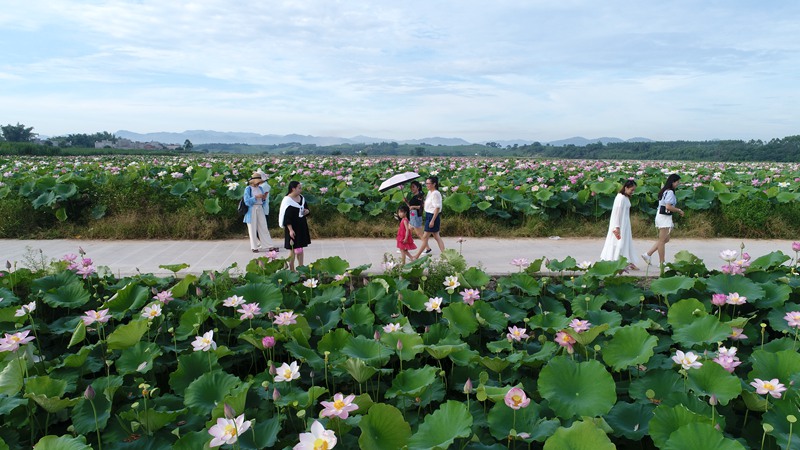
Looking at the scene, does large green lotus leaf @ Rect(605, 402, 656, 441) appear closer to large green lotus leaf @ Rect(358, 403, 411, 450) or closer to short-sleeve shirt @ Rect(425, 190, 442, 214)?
large green lotus leaf @ Rect(358, 403, 411, 450)

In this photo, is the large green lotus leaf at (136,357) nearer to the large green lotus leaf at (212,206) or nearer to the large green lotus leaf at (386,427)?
the large green lotus leaf at (386,427)

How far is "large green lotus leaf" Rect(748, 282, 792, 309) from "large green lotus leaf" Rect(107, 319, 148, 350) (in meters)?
4.30

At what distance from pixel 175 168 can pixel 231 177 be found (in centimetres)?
171

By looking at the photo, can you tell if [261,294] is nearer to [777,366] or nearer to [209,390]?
[209,390]

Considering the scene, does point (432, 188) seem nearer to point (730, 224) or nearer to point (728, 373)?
point (728, 373)

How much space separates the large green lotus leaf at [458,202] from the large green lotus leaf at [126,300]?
254 inches

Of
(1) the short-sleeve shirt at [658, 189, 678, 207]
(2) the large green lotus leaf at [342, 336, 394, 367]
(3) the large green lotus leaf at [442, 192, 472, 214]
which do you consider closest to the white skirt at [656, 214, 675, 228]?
(1) the short-sleeve shirt at [658, 189, 678, 207]

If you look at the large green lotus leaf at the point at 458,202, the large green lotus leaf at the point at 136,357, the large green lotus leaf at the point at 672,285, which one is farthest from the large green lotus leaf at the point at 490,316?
the large green lotus leaf at the point at 458,202

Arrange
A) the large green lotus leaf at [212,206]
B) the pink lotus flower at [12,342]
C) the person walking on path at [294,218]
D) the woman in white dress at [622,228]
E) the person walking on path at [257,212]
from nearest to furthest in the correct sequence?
1. the pink lotus flower at [12,342]
2. the person walking on path at [294,218]
3. the woman in white dress at [622,228]
4. the person walking on path at [257,212]
5. the large green lotus leaf at [212,206]

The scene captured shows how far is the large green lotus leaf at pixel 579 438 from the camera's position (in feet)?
6.39

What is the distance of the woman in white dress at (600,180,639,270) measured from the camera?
21.3ft

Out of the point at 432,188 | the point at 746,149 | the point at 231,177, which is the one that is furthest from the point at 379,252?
the point at 746,149

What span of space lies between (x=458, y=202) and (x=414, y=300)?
5837 mm

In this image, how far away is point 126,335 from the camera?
3062mm
